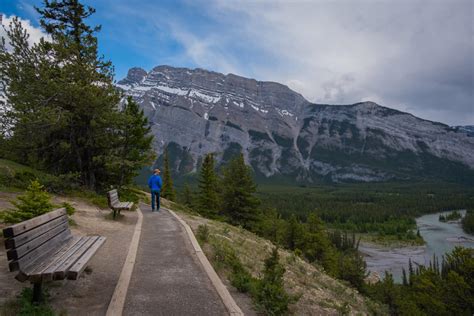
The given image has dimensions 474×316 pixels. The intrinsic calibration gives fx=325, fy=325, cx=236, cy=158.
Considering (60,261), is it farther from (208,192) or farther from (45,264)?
(208,192)

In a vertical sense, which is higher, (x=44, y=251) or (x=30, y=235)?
(x=30, y=235)

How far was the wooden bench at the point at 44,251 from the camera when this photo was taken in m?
4.95

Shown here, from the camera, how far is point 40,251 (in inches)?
232

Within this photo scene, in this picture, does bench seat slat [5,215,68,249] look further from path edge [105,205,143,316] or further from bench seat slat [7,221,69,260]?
path edge [105,205,143,316]

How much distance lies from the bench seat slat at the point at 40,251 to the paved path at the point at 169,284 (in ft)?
5.75

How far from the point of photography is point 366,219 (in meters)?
154

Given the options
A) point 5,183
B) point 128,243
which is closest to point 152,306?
point 128,243

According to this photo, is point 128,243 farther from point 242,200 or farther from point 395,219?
point 395,219

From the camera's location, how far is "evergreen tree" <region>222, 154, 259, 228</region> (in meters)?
38.7

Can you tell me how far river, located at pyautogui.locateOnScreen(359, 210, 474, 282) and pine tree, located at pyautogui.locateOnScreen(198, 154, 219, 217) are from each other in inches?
2233

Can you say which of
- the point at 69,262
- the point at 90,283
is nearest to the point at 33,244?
the point at 69,262

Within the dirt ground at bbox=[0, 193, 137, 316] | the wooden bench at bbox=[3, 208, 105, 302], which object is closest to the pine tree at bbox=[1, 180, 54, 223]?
the dirt ground at bbox=[0, 193, 137, 316]

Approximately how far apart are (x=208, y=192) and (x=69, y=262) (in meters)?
35.5

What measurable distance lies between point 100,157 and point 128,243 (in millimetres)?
11075
